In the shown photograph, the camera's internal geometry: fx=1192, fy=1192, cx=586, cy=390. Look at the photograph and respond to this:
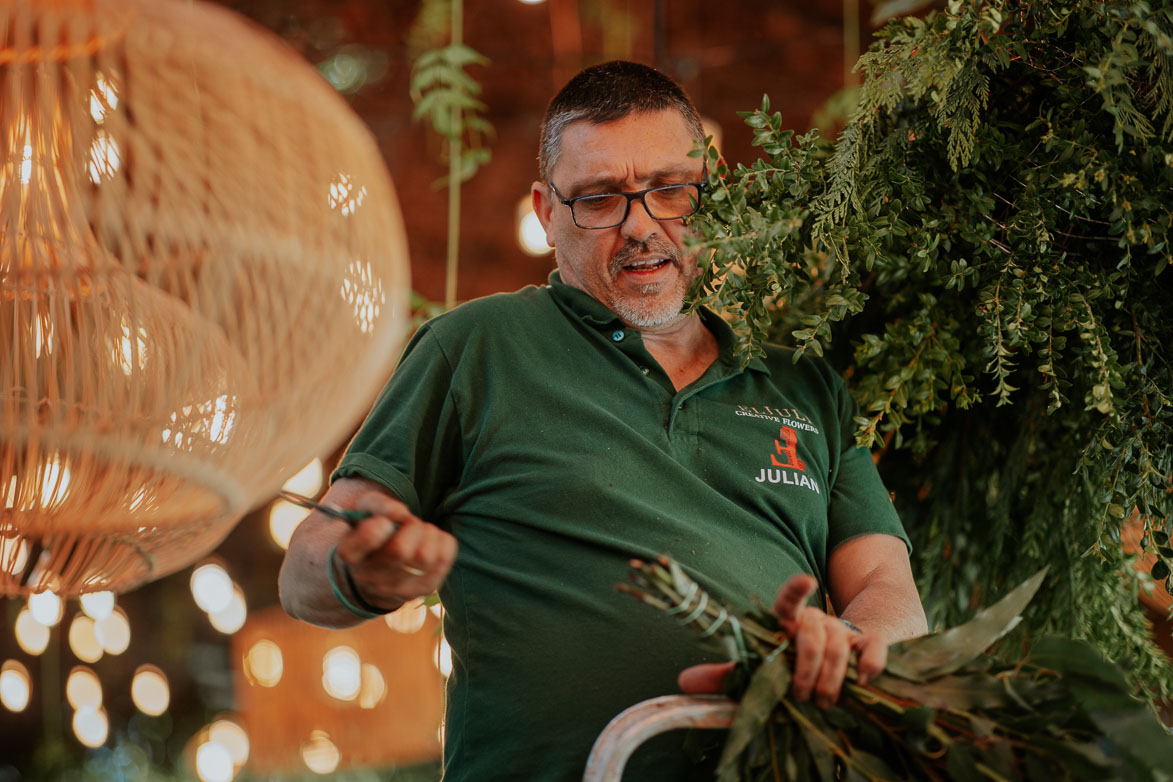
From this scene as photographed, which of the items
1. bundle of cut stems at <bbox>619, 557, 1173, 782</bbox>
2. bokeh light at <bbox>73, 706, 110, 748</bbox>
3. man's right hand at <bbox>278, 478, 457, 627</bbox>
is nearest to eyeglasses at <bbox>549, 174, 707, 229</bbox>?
man's right hand at <bbox>278, 478, 457, 627</bbox>

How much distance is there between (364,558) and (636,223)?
65 centimetres

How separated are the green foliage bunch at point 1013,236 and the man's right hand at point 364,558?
0.48 m

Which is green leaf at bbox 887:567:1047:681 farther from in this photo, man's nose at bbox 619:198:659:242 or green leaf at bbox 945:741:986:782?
man's nose at bbox 619:198:659:242

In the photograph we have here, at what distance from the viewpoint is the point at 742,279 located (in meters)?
1.38

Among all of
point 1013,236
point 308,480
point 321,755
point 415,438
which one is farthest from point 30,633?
point 1013,236

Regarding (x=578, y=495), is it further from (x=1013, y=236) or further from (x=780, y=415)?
(x=1013, y=236)

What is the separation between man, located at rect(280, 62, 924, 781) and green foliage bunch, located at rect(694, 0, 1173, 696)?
0.43ft

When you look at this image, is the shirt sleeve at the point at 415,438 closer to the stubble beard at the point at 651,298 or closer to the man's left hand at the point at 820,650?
the stubble beard at the point at 651,298

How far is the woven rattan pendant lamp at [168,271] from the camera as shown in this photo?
99 cm

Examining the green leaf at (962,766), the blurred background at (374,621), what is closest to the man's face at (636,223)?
the green leaf at (962,766)

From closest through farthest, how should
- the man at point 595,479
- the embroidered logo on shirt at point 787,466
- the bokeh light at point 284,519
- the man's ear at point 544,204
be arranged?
the man at point 595,479
the embroidered logo on shirt at point 787,466
the man's ear at point 544,204
the bokeh light at point 284,519

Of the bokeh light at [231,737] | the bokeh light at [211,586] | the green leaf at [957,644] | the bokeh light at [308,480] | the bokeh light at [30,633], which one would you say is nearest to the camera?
the green leaf at [957,644]

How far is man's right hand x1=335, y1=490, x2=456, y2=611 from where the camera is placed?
3.49 ft

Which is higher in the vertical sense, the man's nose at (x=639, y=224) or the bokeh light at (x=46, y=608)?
the man's nose at (x=639, y=224)
